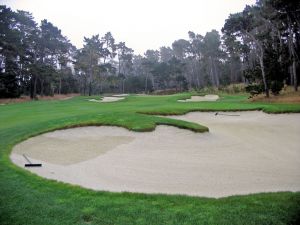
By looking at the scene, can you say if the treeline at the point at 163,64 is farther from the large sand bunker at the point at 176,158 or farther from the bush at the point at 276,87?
the large sand bunker at the point at 176,158

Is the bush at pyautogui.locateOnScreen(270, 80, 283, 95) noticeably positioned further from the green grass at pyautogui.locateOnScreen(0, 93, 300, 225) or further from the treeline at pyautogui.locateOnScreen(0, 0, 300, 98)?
the green grass at pyautogui.locateOnScreen(0, 93, 300, 225)

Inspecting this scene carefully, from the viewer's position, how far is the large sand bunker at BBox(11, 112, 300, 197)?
A: 798 cm

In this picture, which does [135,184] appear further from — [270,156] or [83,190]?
[270,156]

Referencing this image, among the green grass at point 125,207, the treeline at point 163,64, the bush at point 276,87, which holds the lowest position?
the green grass at point 125,207

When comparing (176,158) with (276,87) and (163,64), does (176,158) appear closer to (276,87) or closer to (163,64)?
(276,87)

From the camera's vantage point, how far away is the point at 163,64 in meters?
83.6

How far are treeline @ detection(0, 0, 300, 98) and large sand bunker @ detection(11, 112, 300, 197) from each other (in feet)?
64.7

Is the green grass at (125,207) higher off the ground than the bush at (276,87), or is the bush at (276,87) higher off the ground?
the bush at (276,87)

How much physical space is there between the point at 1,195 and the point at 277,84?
93.9 feet

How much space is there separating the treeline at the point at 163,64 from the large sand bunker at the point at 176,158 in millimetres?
19711

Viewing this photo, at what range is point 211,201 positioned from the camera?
6.54m

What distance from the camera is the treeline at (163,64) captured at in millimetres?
33531

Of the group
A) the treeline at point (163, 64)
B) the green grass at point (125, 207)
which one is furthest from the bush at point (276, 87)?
the green grass at point (125, 207)

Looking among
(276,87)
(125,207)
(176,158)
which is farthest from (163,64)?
(125,207)
